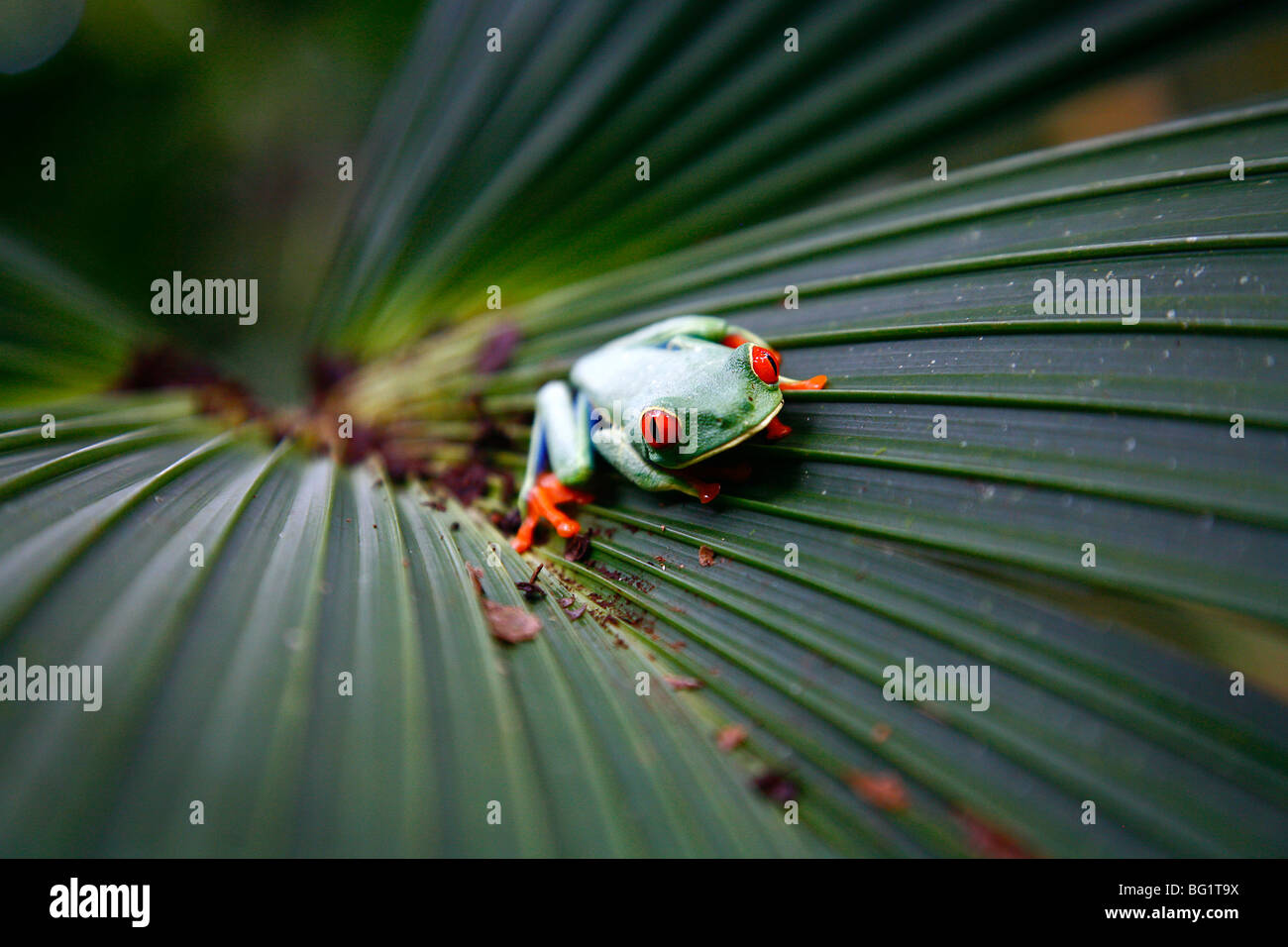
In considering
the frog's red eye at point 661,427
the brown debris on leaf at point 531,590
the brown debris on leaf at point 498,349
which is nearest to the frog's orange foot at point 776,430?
the frog's red eye at point 661,427

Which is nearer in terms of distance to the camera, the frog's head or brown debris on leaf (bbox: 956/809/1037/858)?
brown debris on leaf (bbox: 956/809/1037/858)

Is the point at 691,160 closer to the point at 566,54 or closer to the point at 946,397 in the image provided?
the point at 566,54

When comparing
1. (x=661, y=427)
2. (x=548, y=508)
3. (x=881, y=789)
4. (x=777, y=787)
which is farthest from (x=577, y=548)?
(x=881, y=789)

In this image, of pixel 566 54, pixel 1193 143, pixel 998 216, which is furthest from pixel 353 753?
pixel 1193 143

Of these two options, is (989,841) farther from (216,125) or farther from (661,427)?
(216,125)

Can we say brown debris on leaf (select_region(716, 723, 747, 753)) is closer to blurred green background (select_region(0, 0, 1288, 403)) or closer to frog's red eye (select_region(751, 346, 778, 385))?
frog's red eye (select_region(751, 346, 778, 385))

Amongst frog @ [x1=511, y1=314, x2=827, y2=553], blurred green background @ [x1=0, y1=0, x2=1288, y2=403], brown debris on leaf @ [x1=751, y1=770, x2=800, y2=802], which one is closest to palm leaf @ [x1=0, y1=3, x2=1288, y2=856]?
brown debris on leaf @ [x1=751, y1=770, x2=800, y2=802]

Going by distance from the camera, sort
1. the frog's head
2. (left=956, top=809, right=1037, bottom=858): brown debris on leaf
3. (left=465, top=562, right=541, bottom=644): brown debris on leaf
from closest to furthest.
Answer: (left=956, top=809, right=1037, bottom=858): brown debris on leaf < (left=465, top=562, right=541, bottom=644): brown debris on leaf < the frog's head
